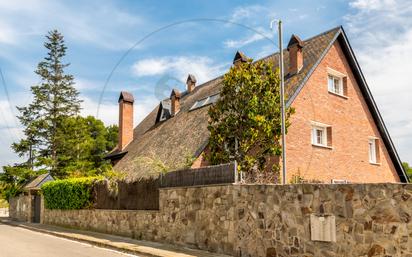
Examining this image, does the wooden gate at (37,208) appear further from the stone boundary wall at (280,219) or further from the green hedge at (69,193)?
the stone boundary wall at (280,219)

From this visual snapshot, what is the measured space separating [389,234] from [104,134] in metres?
57.4

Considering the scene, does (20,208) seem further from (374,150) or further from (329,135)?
(374,150)

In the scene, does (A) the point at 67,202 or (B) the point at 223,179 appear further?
(A) the point at 67,202

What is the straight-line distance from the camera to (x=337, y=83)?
23.0m

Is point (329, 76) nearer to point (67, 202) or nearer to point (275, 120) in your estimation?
point (275, 120)

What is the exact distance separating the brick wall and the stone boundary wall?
6940mm

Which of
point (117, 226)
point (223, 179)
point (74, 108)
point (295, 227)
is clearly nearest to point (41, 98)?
point (74, 108)

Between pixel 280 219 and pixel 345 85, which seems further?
pixel 345 85

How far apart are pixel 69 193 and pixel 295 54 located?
557 inches

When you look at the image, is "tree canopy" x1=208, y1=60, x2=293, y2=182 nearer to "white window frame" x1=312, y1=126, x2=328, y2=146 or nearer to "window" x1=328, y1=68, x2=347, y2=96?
"white window frame" x1=312, y1=126, x2=328, y2=146

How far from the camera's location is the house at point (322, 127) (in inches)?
782

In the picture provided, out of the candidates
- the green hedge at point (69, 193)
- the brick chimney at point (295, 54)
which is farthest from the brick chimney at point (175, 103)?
the brick chimney at point (295, 54)

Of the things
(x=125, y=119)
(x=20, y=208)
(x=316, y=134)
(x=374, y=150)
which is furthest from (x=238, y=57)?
(x=20, y=208)

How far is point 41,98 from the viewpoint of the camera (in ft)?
136
